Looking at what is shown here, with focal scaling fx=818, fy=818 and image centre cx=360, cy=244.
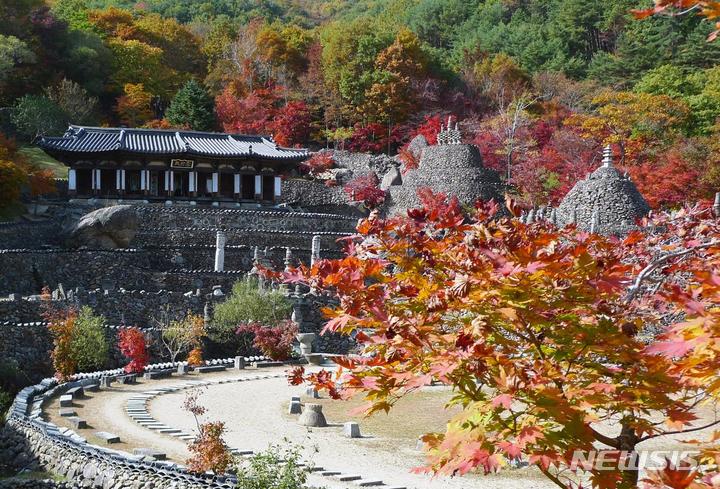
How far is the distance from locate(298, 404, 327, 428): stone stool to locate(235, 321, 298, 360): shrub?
29.5 feet

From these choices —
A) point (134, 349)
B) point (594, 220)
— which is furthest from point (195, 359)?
point (594, 220)

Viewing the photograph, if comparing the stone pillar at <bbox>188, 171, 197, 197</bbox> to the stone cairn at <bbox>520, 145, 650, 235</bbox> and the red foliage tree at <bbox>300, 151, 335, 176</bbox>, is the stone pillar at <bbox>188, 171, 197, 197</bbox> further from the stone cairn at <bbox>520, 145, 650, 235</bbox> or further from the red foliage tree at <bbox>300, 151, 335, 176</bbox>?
the stone cairn at <bbox>520, 145, 650, 235</bbox>

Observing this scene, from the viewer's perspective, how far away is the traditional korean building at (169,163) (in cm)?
3900

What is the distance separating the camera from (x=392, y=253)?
626cm

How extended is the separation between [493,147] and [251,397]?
103 ft

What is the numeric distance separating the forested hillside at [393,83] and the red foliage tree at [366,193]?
3.03 meters

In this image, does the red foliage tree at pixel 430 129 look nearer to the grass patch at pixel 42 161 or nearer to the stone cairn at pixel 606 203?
the stone cairn at pixel 606 203

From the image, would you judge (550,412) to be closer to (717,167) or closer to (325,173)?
(717,167)

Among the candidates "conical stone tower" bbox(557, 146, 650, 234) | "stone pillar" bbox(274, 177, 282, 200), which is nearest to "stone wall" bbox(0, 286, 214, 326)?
"stone pillar" bbox(274, 177, 282, 200)

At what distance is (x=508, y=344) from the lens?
5562mm

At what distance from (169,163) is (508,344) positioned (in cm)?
3635

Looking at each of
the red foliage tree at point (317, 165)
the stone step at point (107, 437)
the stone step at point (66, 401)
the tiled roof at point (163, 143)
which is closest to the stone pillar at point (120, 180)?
the tiled roof at point (163, 143)

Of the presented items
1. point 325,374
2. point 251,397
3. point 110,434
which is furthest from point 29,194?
point 325,374

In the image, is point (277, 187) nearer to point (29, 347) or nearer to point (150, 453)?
point (29, 347)
